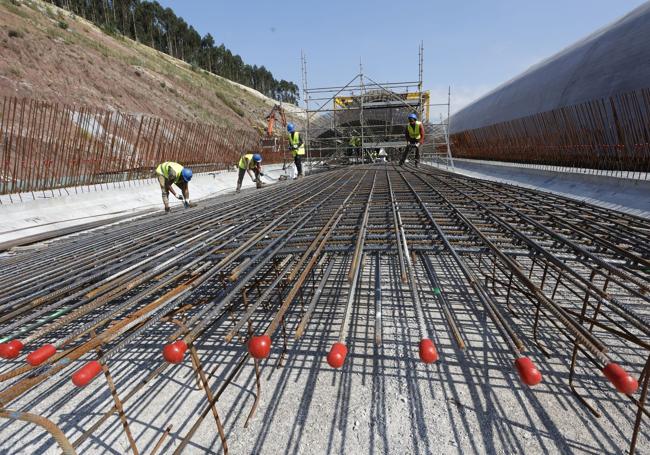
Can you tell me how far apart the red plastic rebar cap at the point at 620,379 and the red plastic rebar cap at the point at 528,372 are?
0.74 feet

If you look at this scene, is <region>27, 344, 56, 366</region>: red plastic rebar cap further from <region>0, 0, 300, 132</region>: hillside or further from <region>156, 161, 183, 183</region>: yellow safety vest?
<region>0, 0, 300, 132</region>: hillside

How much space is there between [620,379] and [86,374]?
2.16 m

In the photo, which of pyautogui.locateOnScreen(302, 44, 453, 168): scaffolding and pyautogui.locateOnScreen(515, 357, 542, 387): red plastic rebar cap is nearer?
pyautogui.locateOnScreen(515, 357, 542, 387): red plastic rebar cap

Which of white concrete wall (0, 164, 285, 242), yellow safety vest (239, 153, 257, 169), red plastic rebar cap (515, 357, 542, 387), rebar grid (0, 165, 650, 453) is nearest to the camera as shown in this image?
red plastic rebar cap (515, 357, 542, 387)

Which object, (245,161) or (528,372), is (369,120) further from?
(528,372)

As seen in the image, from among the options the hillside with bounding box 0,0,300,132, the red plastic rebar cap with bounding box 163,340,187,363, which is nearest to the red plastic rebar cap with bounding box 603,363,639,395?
the red plastic rebar cap with bounding box 163,340,187,363

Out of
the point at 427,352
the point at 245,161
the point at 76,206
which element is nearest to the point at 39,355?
the point at 427,352

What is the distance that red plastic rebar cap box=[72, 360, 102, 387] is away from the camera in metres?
1.31

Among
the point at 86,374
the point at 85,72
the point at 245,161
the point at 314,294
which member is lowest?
the point at 314,294

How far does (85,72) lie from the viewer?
25125 millimetres

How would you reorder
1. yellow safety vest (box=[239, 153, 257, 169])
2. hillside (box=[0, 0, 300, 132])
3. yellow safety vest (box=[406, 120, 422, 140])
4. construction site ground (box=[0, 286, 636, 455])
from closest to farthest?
construction site ground (box=[0, 286, 636, 455]) < yellow safety vest (box=[406, 120, 422, 140]) < yellow safety vest (box=[239, 153, 257, 169]) < hillside (box=[0, 0, 300, 132])

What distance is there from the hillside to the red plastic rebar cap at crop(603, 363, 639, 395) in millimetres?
23604

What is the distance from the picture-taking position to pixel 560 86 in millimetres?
17578

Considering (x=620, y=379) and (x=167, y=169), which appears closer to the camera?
(x=620, y=379)
